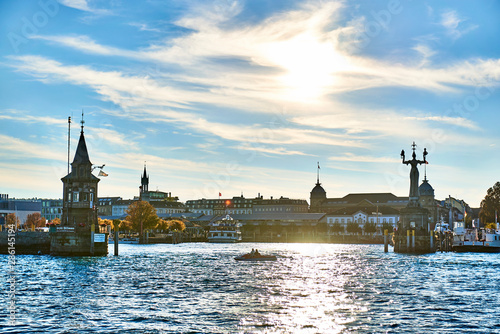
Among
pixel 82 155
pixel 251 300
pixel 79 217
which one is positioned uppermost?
pixel 82 155

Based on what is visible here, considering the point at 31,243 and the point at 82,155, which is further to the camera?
the point at 31,243

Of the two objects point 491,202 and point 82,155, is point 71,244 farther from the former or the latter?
point 491,202

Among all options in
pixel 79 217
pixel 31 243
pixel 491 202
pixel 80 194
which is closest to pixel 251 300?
pixel 79 217

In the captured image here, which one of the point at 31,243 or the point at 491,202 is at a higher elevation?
the point at 491,202

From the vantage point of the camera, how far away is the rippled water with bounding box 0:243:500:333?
1517 inches

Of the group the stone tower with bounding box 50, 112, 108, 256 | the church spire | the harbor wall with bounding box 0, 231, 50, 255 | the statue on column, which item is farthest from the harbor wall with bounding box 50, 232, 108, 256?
the statue on column

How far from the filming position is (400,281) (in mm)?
66125

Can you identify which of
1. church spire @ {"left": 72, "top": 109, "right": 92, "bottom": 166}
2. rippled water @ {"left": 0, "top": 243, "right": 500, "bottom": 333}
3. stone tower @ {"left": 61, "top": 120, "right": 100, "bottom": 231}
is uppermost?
church spire @ {"left": 72, "top": 109, "right": 92, "bottom": 166}

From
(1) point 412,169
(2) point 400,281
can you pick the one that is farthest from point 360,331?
(1) point 412,169

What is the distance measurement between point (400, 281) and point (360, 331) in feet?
102

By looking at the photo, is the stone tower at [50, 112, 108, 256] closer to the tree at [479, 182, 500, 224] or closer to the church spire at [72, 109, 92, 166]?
the church spire at [72, 109, 92, 166]

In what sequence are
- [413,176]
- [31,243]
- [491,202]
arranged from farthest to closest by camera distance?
[491,202] → [413,176] → [31,243]

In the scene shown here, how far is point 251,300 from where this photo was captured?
49781 mm

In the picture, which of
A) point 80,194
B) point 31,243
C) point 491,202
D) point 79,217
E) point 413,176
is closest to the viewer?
point 79,217
